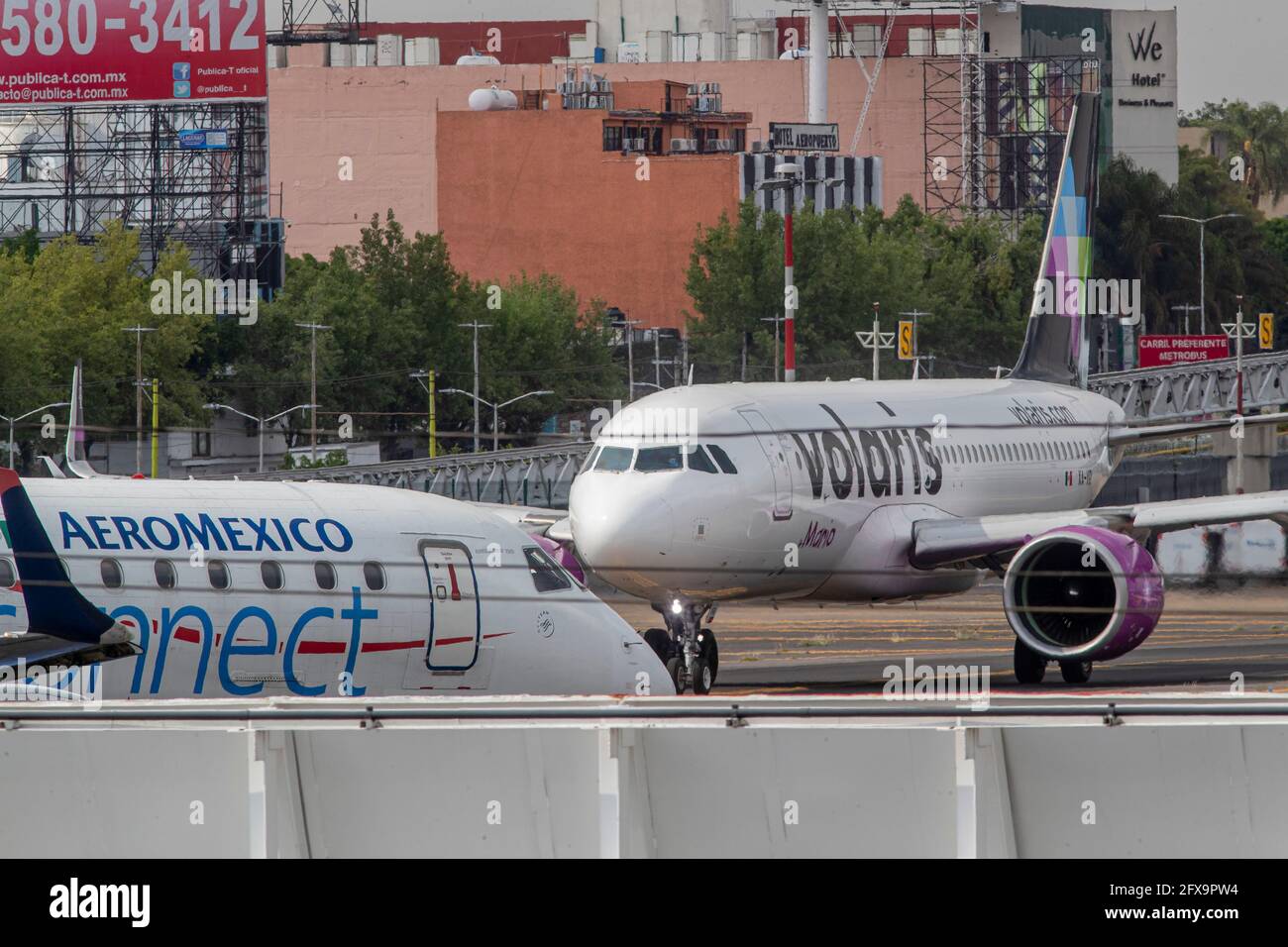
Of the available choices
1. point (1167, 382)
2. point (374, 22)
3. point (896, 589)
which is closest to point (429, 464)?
point (896, 589)

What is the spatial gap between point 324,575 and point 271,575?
525mm

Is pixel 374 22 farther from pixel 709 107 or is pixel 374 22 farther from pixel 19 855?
pixel 19 855

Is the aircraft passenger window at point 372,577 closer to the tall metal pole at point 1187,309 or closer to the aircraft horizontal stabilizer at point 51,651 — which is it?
the aircraft horizontal stabilizer at point 51,651

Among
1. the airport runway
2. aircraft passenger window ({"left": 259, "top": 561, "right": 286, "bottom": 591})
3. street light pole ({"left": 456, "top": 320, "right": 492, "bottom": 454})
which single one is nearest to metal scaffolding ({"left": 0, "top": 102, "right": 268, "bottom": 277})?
street light pole ({"left": 456, "top": 320, "right": 492, "bottom": 454})

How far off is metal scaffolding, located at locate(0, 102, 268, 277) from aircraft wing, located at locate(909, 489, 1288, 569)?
63.9 metres

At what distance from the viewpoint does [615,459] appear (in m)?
25.8

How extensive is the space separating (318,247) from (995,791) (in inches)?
5056

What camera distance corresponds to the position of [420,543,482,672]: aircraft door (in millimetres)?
19891

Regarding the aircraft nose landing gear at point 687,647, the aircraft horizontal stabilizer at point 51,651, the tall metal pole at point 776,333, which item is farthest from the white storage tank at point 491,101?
the aircraft horizontal stabilizer at point 51,651

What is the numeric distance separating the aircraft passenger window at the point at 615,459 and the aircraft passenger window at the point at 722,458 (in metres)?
1.05

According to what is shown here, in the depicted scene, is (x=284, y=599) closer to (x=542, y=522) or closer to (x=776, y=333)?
(x=542, y=522)

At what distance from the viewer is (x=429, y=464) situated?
129 ft

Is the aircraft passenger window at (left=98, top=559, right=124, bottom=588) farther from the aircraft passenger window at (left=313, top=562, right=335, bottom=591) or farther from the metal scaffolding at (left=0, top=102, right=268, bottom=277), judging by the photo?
the metal scaffolding at (left=0, top=102, right=268, bottom=277)

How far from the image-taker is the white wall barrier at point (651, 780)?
37.7ft
